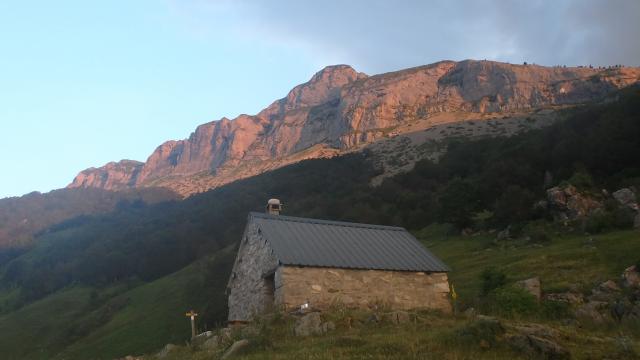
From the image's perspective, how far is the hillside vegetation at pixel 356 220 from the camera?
3538 centimetres

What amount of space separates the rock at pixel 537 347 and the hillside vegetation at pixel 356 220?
10815 millimetres

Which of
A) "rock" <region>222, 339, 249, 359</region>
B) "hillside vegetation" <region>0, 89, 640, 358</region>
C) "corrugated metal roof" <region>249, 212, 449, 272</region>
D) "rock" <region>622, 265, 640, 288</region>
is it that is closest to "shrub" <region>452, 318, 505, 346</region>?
"rock" <region>222, 339, 249, 359</region>

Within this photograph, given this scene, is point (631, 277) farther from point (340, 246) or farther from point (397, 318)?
Answer: point (397, 318)

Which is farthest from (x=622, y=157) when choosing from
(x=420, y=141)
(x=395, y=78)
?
(x=395, y=78)

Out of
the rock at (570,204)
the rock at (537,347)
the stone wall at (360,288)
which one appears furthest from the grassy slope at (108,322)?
the rock at (537,347)

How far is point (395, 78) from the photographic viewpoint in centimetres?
18112

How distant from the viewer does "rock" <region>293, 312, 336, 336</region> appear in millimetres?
15164

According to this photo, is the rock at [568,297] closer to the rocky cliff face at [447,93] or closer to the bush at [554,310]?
the bush at [554,310]

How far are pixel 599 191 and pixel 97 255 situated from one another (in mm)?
79094

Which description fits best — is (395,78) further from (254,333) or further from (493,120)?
(254,333)

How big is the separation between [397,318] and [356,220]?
4311 centimetres

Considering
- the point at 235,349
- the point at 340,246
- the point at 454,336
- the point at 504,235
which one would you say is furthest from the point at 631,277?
the point at 235,349

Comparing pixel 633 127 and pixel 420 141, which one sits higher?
pixel 420 141

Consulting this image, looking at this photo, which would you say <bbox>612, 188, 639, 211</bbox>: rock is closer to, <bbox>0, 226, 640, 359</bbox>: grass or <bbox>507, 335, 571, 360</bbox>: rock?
<bbox>0, 226, 640, 359</bbox>: grass
